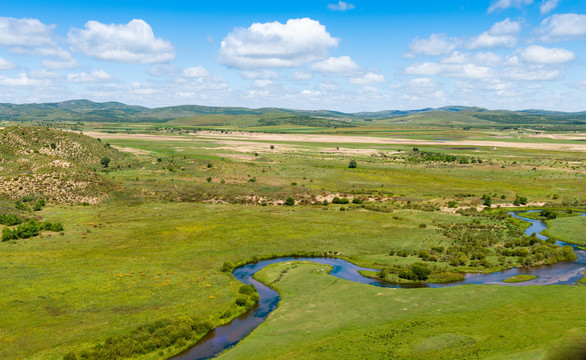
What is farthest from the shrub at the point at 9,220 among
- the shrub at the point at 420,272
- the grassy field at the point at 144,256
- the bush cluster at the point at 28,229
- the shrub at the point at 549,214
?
the shrub at the point at 549,214

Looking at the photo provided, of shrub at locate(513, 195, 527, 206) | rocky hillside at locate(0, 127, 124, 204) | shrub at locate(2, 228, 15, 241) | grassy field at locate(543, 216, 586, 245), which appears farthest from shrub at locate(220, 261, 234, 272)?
shrub at locate(513, 195, 527, 206)

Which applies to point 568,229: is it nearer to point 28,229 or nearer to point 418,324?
point 418,324

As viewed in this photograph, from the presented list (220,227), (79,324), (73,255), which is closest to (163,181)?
(220,227)

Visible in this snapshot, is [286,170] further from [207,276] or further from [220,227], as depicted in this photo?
[207,276]

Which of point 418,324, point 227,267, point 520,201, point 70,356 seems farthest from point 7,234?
point 520,201

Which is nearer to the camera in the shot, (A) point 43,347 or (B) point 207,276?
(A) point 43,347
